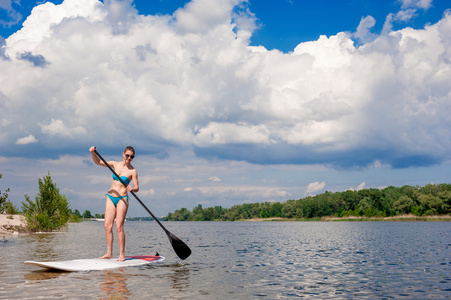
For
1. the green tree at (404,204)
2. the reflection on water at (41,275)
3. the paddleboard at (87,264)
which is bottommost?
the reflection on water at (41,275)

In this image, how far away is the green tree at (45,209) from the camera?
3897 centimetres

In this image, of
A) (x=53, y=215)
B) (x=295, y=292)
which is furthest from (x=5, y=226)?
(x=295, y=292)

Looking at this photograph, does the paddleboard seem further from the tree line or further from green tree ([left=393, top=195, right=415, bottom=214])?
green tree ([left=393, top=195, right=415, bottom=214])

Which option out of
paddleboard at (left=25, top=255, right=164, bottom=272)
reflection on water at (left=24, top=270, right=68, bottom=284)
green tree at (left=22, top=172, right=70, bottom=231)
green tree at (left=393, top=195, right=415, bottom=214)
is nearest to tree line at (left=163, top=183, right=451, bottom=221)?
green tree at (left=393, top=195, right=415, bottom=214)

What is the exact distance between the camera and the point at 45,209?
135ft

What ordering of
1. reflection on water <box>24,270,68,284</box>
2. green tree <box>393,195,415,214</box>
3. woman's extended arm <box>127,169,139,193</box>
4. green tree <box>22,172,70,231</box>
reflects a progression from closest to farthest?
reflection on water <box>24,270,68,284</box>
woman's extended arm <box>127,169,139,193</box>
green tree <box>22,172,70,231</box>
green tree <box>393,195,415,214</box>

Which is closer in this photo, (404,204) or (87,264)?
(87,264)

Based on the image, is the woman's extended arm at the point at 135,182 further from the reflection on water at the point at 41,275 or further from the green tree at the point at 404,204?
the green tree at the point at 404,204

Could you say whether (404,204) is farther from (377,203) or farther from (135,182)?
(135,182)

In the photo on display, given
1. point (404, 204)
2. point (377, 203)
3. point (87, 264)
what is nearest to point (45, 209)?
point (87, 264)

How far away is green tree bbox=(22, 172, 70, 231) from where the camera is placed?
1534 inches

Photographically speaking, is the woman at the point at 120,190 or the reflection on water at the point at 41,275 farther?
the woman at the point at 120,190

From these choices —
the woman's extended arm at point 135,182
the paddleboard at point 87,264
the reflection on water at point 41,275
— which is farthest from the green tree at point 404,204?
the reflection on water at point 41,275

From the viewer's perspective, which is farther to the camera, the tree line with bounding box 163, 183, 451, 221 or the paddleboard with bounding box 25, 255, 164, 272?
the tree line with bounding box 163, 183, 451, 221
